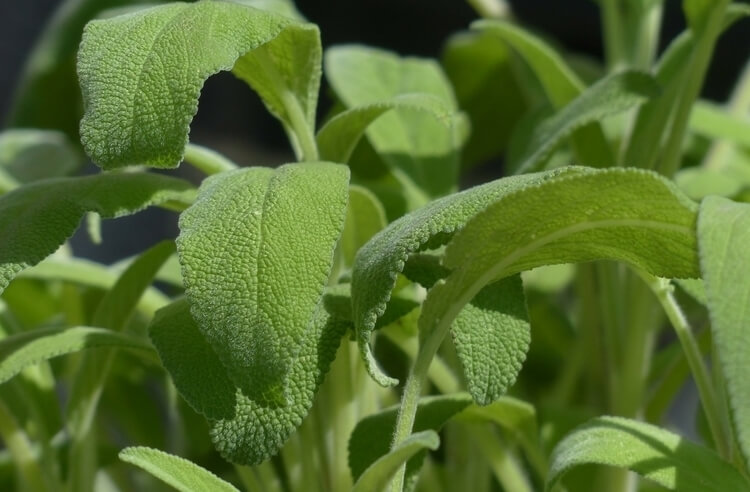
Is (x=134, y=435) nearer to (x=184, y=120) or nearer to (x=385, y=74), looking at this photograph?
(x=385, y=74)

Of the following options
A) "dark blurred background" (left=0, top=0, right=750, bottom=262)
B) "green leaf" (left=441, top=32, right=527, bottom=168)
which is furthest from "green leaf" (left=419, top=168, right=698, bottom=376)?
"dark blurred background" (left=0, top=0, right=750, bottom=262)

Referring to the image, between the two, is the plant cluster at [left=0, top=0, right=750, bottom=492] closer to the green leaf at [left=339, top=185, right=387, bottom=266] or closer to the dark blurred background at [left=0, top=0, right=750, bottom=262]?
the green leaf at [left=339, top=185, right=387, bottom=266]

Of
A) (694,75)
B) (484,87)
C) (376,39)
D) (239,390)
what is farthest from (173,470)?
(376,39)

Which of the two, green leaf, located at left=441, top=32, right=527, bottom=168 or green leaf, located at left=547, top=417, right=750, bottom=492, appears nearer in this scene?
green leaf, located at left=547, top=417, right=750, bottom=492

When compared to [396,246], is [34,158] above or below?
below

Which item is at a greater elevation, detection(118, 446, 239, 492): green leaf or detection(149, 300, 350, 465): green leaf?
detection(149, 300, 350, 465): green leaf

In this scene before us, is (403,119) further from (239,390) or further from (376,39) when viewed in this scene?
(376,39)

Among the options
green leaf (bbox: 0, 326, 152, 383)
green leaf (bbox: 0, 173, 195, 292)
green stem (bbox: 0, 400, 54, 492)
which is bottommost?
green stem (bbox: 0, 400, 54, 492)
